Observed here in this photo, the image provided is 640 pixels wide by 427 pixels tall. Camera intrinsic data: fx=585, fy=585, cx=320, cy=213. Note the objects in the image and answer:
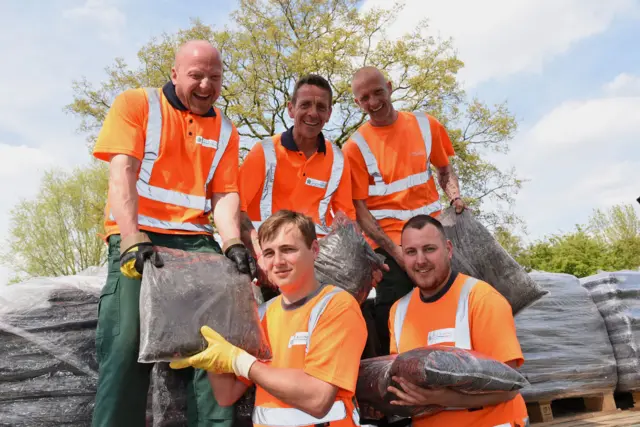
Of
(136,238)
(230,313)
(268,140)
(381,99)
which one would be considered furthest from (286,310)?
(381,99)

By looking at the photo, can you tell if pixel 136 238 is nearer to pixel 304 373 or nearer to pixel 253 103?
pixel 304 373

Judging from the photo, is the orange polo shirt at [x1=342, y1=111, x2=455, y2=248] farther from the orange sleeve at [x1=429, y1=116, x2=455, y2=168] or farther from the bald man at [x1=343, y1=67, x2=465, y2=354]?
the orange sleeve at [x1=429, y1=116, x2=455, y2=168]

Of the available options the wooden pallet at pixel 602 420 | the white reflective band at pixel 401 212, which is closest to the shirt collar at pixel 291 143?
the white reflective band at pixel 401 212

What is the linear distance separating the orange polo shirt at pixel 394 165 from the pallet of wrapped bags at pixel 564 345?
1616 mm

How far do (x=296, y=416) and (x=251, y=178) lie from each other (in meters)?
1.68

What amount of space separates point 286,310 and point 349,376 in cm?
41

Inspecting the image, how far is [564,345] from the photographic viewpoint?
4.81 m

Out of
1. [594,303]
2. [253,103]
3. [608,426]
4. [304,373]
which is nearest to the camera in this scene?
[304,373]

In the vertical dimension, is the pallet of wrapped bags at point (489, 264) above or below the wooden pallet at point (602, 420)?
above

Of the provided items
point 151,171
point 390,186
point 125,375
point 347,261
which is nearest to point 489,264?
point 390,186

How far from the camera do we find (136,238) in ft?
7.59

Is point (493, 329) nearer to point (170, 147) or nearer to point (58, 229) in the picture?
point (170, 147)

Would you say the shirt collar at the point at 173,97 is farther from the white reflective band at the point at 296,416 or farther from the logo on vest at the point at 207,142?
the white reflective band at the point at 296,416

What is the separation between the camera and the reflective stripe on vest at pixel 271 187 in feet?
11.2
